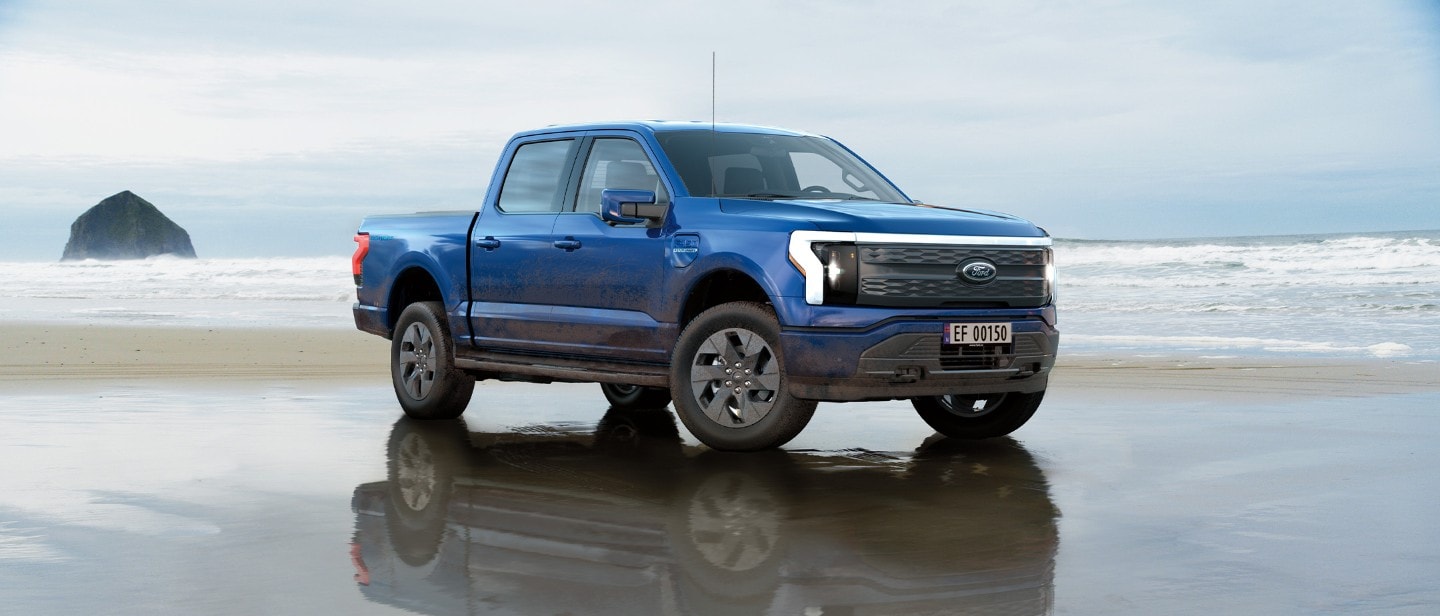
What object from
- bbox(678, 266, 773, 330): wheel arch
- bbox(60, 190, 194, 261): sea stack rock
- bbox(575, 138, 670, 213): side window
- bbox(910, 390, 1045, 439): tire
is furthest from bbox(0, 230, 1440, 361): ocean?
bbox(60, 190, 194, 261): sea stack rock

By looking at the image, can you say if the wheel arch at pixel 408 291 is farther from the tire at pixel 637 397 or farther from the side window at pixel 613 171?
the side window at pixel 613 171

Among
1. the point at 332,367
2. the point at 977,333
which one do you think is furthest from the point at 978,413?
the point at 332,367

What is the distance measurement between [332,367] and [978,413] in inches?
291

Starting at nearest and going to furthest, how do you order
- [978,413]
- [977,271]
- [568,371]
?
[977,271], [568,371], [978,413]

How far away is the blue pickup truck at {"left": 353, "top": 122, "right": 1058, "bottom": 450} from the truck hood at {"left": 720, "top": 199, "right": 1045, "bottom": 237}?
0.01 m

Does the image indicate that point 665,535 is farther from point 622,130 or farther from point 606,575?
point 622,130

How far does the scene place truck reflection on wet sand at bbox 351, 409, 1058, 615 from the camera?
4922 millimetres

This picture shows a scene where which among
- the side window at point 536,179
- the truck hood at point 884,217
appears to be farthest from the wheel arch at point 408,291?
the truck hood at point 884,217

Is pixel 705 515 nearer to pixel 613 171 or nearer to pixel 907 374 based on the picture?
pixel 907 374

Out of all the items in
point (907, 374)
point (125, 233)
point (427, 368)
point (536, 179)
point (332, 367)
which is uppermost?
point (536, 179)

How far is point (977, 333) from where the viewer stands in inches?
322

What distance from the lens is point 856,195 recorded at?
936 centimetres

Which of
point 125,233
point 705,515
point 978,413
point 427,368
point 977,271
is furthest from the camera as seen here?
point 125,233

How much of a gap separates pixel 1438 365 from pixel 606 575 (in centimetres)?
1131
